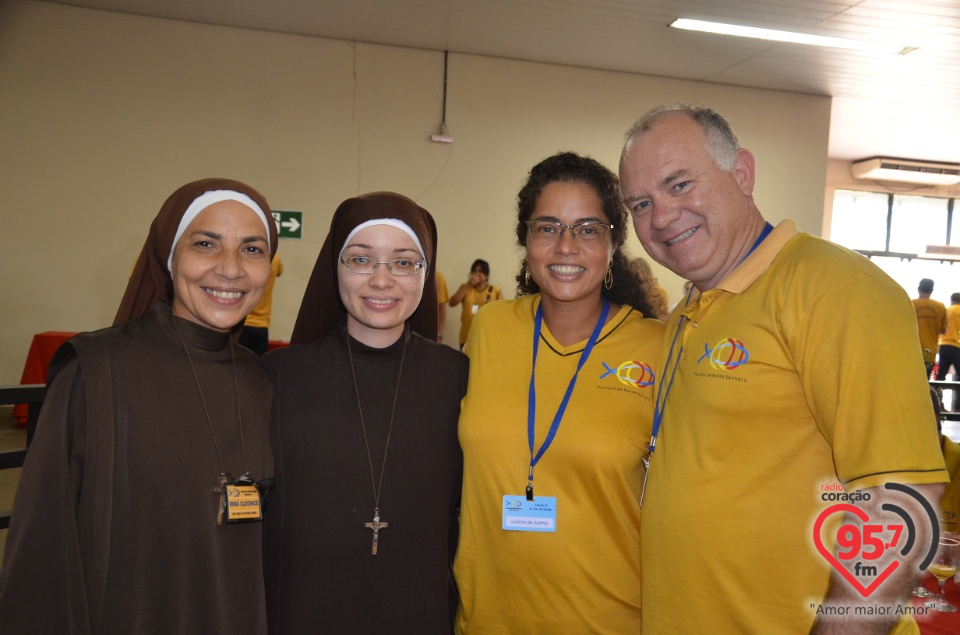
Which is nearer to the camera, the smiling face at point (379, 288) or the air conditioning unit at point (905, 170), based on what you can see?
the smiling face at point (379, 288)

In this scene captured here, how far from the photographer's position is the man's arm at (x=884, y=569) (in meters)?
1.34

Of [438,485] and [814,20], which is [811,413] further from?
[814,20]

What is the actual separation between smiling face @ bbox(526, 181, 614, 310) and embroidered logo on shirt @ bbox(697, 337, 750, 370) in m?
0.61

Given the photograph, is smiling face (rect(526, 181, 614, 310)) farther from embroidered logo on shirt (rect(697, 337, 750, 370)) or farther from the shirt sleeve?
the shirt sleeve

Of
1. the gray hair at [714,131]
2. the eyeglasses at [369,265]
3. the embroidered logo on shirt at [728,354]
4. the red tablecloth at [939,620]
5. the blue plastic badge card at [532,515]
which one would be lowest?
the red tablecloth at [939,620]

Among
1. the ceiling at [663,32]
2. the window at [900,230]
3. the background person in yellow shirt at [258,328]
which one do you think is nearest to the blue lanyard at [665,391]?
the background person in yellow shirt at [258,328]

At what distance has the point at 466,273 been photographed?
971cm

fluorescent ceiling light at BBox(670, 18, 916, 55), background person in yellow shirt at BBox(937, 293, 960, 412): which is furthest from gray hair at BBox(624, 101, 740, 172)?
background person in yellow shirt at BBox(937, 293, 960, 412)

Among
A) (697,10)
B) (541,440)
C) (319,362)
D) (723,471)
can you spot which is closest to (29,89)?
(697,10)

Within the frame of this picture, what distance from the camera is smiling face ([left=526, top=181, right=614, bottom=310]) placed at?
2.23m

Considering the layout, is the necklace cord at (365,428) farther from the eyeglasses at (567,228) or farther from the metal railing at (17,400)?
the metal railing at (17,400)

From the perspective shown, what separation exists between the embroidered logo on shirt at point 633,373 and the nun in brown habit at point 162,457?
1.01 m

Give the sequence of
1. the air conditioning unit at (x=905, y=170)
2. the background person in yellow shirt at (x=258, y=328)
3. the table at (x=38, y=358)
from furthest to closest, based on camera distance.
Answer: the air conditioning unit at (x=905, y=170), the background person in yellow shirt at (x=258, y=328), the table at (x=38, y=358)

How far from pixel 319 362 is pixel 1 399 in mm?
918
